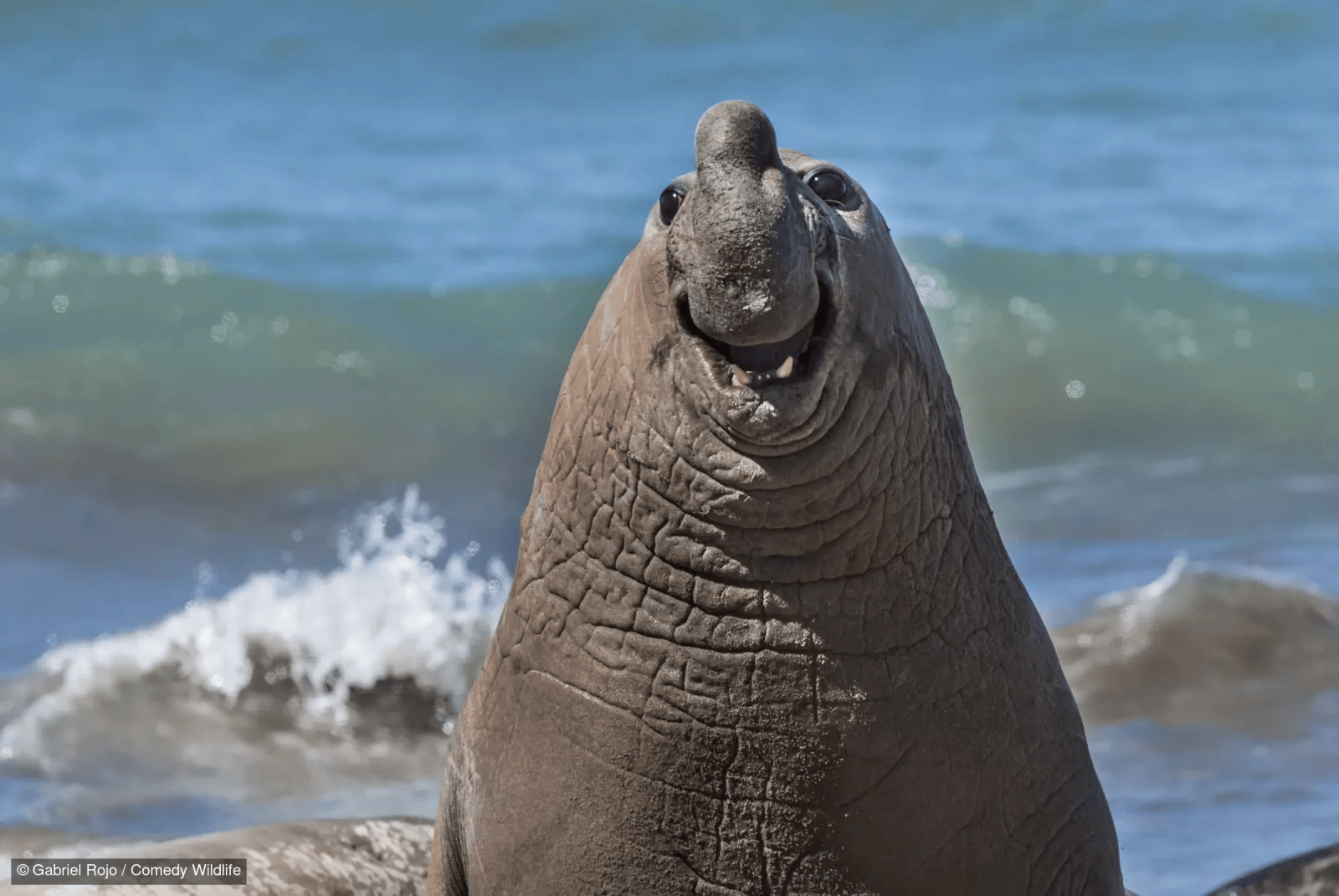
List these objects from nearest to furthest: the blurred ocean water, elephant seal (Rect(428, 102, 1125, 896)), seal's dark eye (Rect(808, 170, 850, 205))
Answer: elephant seal (Rect(428, 102, 1125, 896)) → seal's dark eye (Rect(808, 170, 850, 205)) → the blurred ocean water

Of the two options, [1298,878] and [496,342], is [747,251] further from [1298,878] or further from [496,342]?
[496,342]

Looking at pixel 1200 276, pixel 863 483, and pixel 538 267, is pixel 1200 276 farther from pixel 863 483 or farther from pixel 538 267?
pixel 863 483

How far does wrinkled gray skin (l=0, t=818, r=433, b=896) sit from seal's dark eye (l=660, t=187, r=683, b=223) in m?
2.17

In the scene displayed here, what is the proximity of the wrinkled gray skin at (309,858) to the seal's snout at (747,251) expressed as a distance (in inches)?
85.7

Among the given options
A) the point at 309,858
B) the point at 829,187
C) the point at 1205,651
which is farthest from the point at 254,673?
the point at 829,187

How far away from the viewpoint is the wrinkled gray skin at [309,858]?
3.61 m

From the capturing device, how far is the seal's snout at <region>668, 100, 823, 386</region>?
201 centimetres

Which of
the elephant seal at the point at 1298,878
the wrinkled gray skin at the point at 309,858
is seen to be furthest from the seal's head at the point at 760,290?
the elephant seal at the point at 1298,878

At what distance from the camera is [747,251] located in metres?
2.01

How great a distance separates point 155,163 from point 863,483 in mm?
20588

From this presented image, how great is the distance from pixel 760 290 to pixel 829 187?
1.07ft

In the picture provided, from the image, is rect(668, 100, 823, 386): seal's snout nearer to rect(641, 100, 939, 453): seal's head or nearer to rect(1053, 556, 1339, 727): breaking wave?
rect(641, 100, 939, 453): seal's head

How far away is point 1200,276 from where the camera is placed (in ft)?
51.2

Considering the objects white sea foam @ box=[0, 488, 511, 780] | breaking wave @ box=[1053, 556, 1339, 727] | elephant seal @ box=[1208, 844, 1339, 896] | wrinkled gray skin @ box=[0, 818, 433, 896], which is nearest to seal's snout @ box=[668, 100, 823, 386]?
wrinkled gray skin @ box=[0, 818, 433, 896]
